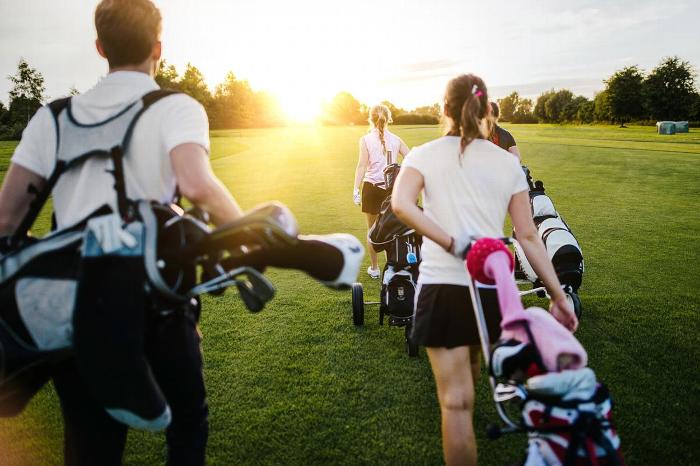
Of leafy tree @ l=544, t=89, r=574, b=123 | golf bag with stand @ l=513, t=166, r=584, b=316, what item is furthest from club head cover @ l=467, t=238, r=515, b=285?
leafy tree @ l=544, t=89, r=574, b=123

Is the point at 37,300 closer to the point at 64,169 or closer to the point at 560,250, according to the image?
the point at 64,169

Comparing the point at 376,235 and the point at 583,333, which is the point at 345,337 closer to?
the point at 376,235

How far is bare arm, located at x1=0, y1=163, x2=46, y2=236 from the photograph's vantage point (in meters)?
1.76

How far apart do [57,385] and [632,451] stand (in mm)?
3346

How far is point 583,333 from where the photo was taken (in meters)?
4.85

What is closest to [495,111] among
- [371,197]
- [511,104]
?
[371,197]

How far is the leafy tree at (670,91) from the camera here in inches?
2855

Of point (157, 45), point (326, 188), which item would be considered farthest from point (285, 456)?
point (326, 188)

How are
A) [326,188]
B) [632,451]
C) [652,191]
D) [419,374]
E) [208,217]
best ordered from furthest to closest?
[326,188]
[652,191]
[419,374]
[632,451]
[208,217]

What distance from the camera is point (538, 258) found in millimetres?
2441

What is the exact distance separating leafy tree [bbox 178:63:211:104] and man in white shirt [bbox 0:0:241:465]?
249 ft

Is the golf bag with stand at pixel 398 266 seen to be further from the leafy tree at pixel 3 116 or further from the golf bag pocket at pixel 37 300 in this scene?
the leafy tree at pixel 3 116

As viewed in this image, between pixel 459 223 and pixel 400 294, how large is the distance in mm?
2203

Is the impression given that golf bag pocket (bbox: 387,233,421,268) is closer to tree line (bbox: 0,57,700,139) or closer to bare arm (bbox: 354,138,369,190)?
bare arm (bbox: 354,138,369,190)
